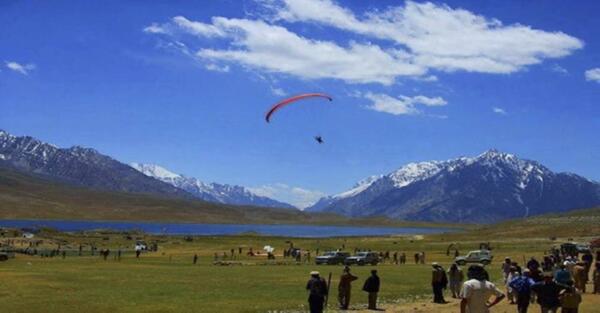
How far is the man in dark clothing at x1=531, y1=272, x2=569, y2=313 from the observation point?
22.6m

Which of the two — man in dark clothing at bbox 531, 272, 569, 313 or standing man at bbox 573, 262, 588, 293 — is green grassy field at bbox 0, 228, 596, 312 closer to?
standing man at bbox 573, 262, 588, 293

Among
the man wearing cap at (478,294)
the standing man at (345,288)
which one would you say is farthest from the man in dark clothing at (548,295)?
the standing man at (345,288)

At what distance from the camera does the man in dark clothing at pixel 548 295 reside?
74.1ft

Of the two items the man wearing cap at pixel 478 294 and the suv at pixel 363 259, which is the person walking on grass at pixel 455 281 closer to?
the man wearing cap at pixel 478 294

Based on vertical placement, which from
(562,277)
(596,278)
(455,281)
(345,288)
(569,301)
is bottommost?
(345,288)

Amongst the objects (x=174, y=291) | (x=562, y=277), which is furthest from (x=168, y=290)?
(x=562, y=277)

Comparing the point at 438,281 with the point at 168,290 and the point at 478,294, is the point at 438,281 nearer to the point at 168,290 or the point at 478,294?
the point at 168,290

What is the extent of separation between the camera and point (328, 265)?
7412 cm

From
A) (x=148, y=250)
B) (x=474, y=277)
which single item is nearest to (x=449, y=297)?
(x=474, y=277)

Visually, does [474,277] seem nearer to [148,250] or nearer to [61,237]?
[148,250]

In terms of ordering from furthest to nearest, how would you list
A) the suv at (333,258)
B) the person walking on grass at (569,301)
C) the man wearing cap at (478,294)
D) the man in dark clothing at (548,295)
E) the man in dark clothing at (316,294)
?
the suv at (333,258), the man in dark clothing at (316,294), the person walking on grass at (569,301), the man in dark clothing at (548,295), the man wearing cap at (478,294)

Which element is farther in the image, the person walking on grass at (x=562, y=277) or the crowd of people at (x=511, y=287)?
the person walking on grass at (x=562, y=277)

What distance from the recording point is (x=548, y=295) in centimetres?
2269

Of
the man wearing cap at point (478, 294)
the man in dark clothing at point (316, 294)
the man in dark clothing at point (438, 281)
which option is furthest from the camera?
the man in dark clothing at point (438, 281)
